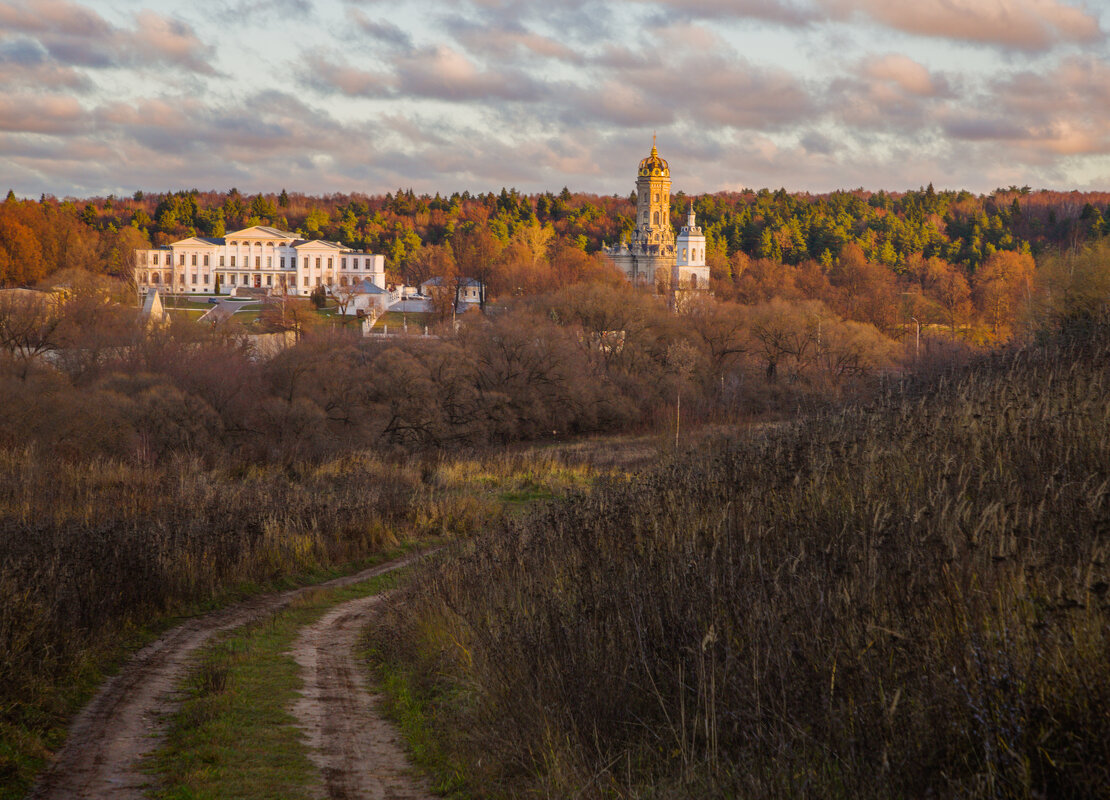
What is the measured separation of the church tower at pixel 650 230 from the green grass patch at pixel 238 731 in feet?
390

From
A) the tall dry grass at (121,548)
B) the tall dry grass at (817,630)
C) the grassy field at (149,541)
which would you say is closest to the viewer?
the tall dry grass at (817,630)

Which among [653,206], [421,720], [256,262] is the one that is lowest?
[421,720]

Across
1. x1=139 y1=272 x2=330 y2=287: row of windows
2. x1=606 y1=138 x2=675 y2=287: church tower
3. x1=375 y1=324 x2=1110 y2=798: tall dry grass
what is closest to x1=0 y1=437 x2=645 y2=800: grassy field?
x1=375 y1=324 x2=1110 y2=798: tall dry grass

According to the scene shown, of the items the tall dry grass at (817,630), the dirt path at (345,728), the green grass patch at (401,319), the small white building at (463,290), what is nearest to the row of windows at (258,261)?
the small white building at (463,290)

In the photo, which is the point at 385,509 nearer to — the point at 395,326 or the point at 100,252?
the point at 395,326

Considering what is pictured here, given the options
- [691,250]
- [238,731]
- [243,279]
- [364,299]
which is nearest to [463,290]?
[364,299]

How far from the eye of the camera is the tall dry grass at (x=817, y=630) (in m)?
3.51

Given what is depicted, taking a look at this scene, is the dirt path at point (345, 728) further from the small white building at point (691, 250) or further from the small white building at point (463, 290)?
the small white building at point (691, 250)

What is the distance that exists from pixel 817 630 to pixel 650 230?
13163 cm

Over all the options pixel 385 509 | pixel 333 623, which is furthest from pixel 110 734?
pixel 385 509

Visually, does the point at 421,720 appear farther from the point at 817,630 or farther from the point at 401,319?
the point at 401,319

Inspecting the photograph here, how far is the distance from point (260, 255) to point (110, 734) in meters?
122

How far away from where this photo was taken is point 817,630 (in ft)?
14.1

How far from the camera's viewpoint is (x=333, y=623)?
37.5ft
